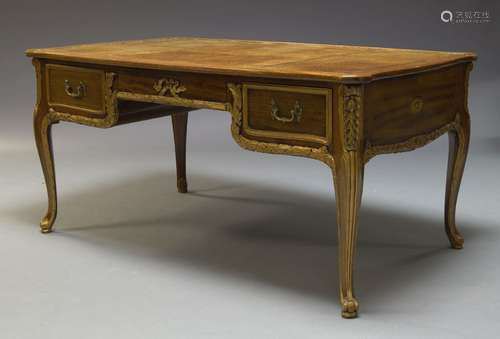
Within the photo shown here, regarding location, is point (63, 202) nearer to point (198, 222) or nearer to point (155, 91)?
point (198, 222)

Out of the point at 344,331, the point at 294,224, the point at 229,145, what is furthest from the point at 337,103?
the point at 229,145

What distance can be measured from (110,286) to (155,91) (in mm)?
787

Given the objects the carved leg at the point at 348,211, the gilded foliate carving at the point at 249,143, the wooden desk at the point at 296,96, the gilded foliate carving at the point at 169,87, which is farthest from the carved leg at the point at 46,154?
the carved leg at the point at 348,211

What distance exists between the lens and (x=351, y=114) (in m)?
3.05

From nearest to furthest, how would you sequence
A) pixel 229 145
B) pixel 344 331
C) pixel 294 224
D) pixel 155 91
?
pixel 344 331 → pixel 155 91 → pixel 294 224 → pixel 229 145

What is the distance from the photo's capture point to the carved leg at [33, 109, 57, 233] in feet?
13.5

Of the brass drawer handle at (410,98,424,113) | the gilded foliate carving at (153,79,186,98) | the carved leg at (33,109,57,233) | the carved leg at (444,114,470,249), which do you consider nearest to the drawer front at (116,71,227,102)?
the gilded foliate carving at (153,79,186,98)

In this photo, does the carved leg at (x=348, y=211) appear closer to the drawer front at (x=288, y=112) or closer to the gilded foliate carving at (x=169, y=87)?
the drawer front at (x=288, y=112)

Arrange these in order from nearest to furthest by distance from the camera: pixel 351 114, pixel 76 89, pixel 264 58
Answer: pixel 351 114
pixel 264 58
pixel 76 89

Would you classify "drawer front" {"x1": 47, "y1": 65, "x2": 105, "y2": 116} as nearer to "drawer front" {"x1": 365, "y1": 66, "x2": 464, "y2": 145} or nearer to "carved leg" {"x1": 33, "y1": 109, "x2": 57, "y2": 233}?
"carved leg" {"x1": 33, "y1": 109, "x2": 57, "y2": 233}

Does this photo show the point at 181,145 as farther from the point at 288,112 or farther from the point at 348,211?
the point at 348,211

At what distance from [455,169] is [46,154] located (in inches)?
71.4

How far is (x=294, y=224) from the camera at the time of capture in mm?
4238

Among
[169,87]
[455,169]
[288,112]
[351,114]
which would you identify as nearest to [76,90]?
[169,87]
